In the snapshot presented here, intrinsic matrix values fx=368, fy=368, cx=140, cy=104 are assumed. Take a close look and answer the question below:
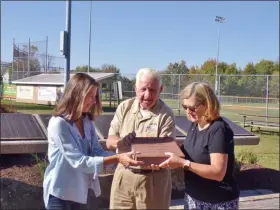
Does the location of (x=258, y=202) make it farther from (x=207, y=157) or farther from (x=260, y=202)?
(x=207, y=157)

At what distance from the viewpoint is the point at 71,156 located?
98.5 inches

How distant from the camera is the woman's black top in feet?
8.09

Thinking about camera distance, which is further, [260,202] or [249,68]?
[249,68]

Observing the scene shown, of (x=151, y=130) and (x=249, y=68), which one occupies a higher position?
(x=249, y=68)

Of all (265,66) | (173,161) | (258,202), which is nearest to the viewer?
(173,161)

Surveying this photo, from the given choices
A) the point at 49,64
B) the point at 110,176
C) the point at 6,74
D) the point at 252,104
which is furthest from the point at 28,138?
the point at 6,74

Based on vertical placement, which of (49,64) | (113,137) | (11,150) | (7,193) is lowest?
(7,193)

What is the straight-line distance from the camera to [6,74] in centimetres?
3856

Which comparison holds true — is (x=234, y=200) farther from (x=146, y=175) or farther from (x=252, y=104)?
(x=252, y=104)

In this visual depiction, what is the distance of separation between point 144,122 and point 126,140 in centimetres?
22

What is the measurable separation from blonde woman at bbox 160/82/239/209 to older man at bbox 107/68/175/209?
0.25 metres

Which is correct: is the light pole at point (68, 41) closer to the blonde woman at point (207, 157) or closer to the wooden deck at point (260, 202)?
the wooden deck at point (260, 202)

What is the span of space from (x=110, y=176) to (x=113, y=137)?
2.24m

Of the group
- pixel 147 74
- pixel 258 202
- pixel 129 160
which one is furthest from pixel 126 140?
pixel 258 202
